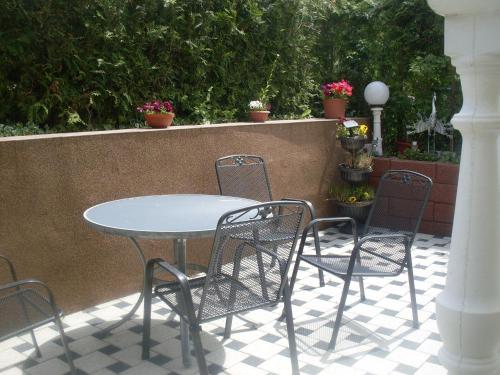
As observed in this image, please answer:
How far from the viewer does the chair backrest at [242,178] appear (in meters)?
4.49

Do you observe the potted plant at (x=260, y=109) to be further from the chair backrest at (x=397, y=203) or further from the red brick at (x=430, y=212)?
the red brick at (x=430, y=212)

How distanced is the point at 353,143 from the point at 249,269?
11.6 feet

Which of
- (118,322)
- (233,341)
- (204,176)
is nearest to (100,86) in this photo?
(204,176)

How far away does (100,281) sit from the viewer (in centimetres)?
384

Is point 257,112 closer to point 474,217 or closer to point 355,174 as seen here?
point 355,174

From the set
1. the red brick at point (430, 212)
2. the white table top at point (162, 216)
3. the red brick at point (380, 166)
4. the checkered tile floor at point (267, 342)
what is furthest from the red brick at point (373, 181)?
the white table top at point (162, 216)

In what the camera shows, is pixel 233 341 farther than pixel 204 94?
No

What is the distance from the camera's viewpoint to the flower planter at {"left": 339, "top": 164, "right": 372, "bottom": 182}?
5848 mm

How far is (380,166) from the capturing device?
6.22m

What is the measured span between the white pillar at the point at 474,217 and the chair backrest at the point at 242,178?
3.24m

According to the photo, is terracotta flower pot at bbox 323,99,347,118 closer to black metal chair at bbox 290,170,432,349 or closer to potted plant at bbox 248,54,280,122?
potted plant at bbox 248,54,280,122

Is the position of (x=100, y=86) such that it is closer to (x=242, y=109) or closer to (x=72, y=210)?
(x=72, y=210)

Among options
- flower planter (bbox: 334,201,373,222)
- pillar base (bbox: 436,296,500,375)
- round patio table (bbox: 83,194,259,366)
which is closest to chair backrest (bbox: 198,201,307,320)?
round patio table (bbox: 83,194,259,366)

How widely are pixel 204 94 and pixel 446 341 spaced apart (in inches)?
170
